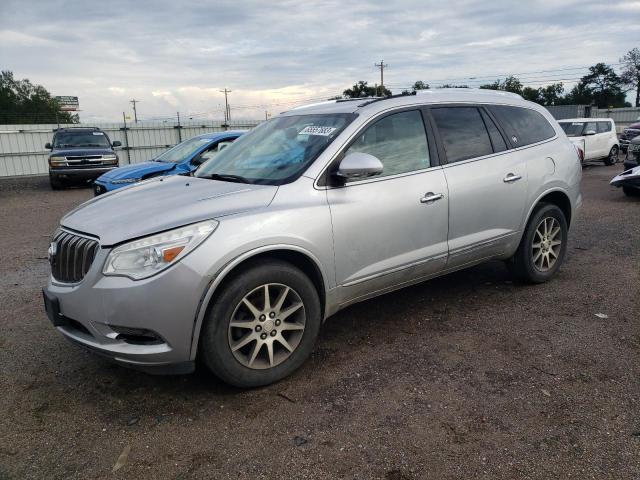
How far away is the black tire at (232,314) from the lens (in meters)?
2.96

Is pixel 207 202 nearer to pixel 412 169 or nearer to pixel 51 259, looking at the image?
pixel 51 259

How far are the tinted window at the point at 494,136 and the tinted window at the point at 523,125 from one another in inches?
5.1

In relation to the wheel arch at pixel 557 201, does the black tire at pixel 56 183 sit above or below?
below

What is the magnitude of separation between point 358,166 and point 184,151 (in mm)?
7025

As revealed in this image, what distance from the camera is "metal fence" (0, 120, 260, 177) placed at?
73.5 feet

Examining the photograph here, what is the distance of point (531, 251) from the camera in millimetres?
4871

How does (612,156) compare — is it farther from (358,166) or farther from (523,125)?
(358,166)

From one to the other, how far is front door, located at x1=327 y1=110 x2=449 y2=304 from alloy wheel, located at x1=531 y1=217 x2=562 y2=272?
1377mm

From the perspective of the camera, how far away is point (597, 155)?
17953 millimetres

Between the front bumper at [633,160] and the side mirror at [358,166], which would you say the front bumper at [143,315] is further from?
the front bumper at [633,160]

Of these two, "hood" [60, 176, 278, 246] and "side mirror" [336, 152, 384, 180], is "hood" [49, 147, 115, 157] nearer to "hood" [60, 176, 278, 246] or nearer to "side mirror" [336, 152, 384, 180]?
"hood" [60, 176, 278, 246]

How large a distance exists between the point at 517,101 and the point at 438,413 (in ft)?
11.1

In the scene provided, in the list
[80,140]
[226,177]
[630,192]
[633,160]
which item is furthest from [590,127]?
[226,177]

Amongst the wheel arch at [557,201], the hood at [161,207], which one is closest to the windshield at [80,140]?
the hood at [161,207]
